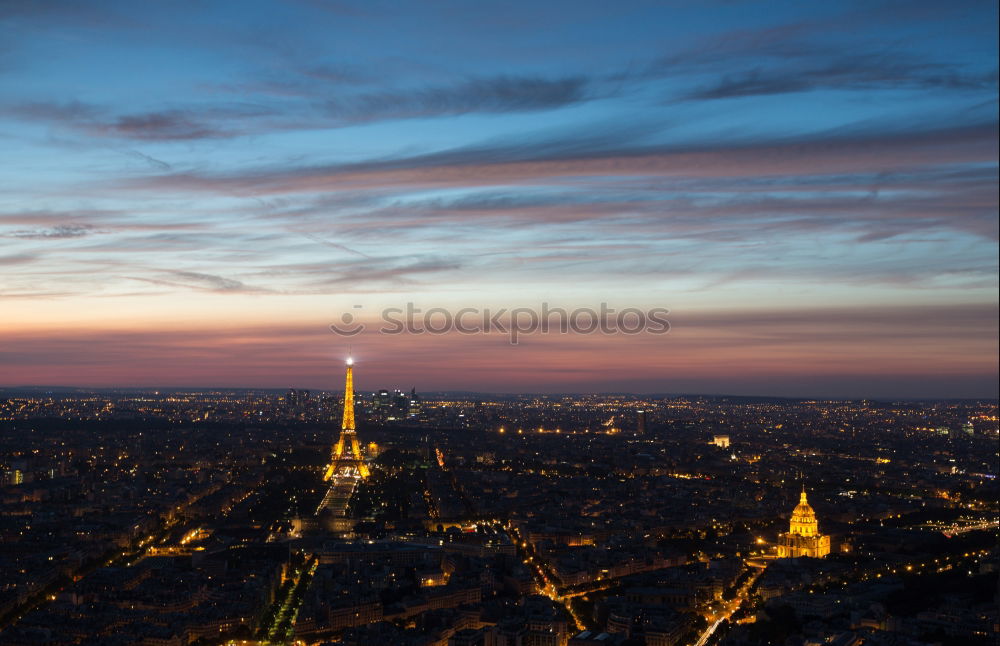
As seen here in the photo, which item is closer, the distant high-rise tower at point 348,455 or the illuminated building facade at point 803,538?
the illuminated building facade at point 803,538

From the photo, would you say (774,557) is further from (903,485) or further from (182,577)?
(903,485)

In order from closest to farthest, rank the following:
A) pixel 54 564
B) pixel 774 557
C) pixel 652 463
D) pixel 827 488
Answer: pixel 54 564 < pixel 774 557 < pixel 827 488 < pixel 652 463

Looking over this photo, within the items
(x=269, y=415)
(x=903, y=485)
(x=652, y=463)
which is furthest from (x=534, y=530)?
(x=269, y=415)

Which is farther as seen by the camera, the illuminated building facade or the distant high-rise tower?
the distant high-rise tower

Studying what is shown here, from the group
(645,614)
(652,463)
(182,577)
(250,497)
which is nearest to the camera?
(645,614)

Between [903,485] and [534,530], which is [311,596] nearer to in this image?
[534,530]

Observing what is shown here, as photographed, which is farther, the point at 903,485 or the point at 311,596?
the point at 903,485

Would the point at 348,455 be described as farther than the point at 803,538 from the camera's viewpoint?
Yes

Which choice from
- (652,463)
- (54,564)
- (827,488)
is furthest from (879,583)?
(652,463)
